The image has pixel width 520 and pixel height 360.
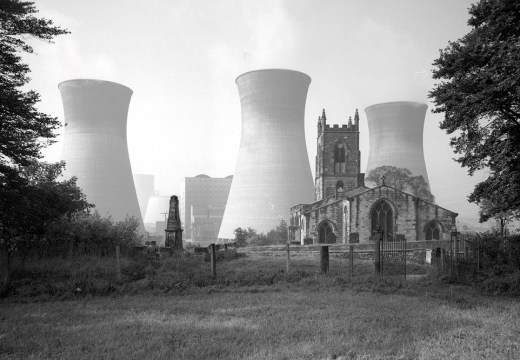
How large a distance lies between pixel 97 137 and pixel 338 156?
67.4 feet

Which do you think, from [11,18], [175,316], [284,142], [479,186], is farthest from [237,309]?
[284,142]

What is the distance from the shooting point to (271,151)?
37.9 meters

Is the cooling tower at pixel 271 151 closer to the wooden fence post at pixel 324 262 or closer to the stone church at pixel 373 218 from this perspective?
the stone church at pixel 373 218

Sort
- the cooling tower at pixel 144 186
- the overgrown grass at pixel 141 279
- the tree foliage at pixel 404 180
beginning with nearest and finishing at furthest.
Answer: the overgrown grass at pixel 141 279 → the tree foliage at pixel 404 180 → the cooling tower at pixel 144 186

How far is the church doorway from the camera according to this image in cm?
2780

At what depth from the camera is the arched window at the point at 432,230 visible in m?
26.4

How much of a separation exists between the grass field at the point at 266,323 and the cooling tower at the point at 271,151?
28.6m

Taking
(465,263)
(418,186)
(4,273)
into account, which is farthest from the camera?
(418,186)

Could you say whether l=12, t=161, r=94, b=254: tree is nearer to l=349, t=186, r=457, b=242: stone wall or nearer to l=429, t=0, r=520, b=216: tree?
l=429, t=0, r=520, b=216: tree

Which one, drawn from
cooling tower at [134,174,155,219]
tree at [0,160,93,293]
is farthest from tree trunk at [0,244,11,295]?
cooling tower at [134,174,155,219]

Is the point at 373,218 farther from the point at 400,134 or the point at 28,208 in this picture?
the point at 400,134

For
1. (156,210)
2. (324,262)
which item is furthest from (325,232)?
(156,210)

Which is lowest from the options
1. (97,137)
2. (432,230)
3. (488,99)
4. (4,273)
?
(4,273)

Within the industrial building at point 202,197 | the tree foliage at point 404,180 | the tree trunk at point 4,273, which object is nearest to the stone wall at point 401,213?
the tree foliage at point 404,180
